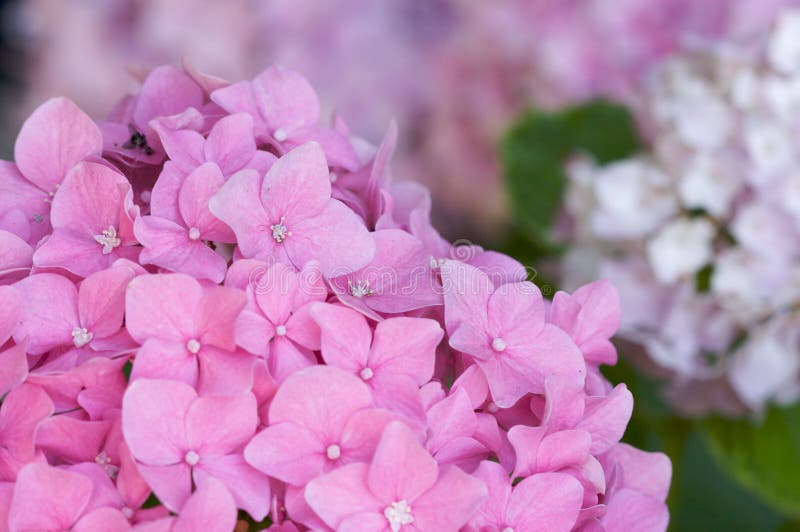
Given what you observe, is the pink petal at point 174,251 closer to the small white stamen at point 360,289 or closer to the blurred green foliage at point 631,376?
the small white stamen at point 360,289

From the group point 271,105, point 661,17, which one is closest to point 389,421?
point 271,105

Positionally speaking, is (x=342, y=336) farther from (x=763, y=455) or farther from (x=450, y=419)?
(x=763, y=455)

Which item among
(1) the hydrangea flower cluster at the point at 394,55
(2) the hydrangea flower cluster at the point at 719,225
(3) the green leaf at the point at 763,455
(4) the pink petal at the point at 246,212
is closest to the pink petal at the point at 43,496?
(4) the pink petal at the point at 246,212

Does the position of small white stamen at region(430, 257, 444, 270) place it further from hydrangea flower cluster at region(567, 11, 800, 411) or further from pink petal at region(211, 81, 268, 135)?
hydrangea flower cluster at region(567, 11, 800, 411)

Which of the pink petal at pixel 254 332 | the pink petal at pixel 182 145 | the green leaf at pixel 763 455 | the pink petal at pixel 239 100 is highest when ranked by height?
the pink petal at pixel 239 100

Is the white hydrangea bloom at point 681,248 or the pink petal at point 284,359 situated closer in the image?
the pink petal at point 284,359

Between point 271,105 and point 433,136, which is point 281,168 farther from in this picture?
point 433,136

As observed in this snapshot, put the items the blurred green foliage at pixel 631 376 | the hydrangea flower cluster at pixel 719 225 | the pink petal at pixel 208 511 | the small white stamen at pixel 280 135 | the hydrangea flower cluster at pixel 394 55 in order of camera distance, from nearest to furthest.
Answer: the pink petal at pixel 208 511 < the small white stamen at pixel 280 135 < the hydrangea flower cluster at pixel 719 225 < the blurred green foliage at pixel 631 376 < the hydrangea flower cluster at pixel 394 55

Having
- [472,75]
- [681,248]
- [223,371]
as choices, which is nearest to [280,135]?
[223,371]
